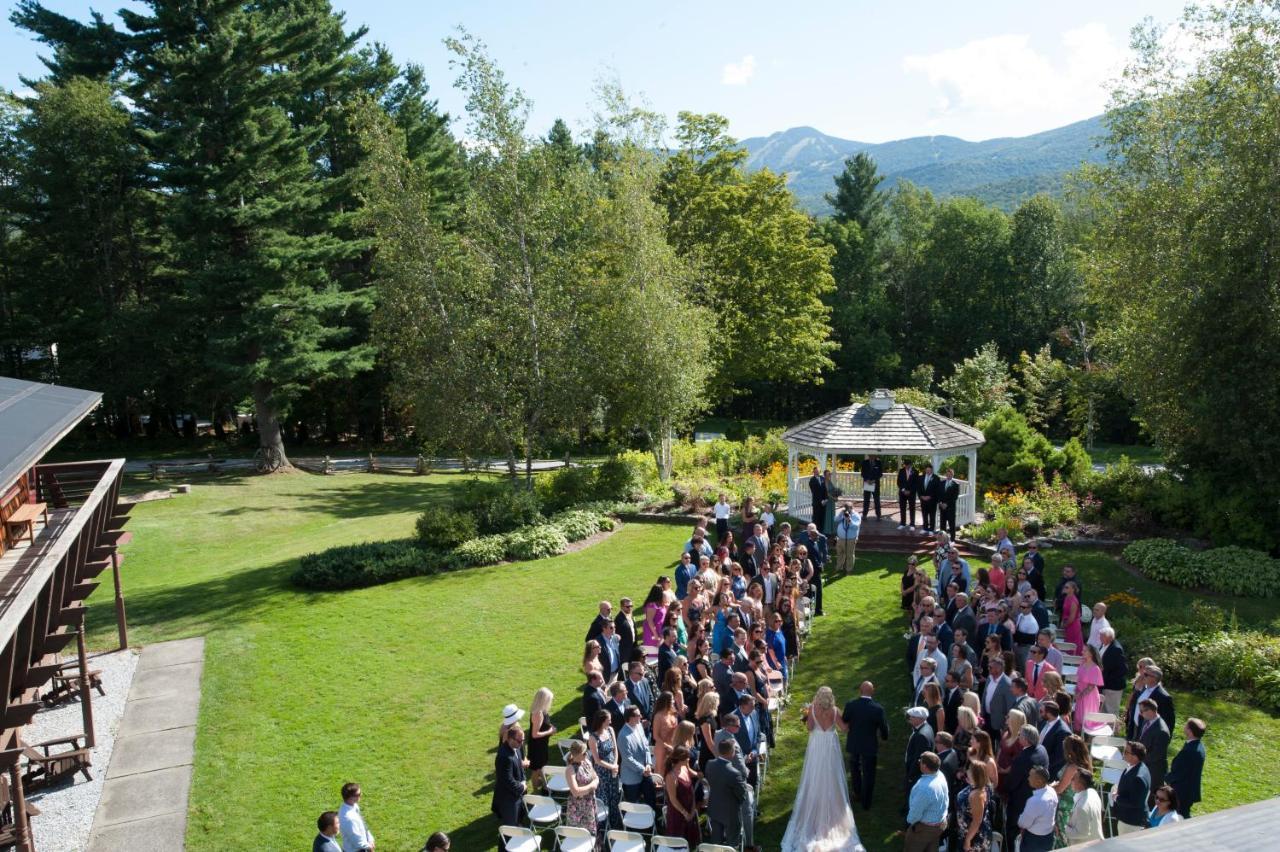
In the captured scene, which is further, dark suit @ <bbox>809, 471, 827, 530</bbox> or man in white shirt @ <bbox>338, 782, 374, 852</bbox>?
dark suit @ <bbox>809, 471, 827, 530</bbox>

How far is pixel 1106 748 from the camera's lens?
9836mm

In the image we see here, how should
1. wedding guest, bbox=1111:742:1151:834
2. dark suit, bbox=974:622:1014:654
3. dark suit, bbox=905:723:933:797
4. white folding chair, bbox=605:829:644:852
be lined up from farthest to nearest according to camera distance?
dark suit, bbox=974:622:1014:654 < dark suit, bbox=905:723:933:797 < white folding chair, bbox=605:829:644:852 < wedding guest, bbox=1111:742:1151:834

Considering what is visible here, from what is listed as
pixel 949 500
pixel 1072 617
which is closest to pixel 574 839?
pixel 1072 617

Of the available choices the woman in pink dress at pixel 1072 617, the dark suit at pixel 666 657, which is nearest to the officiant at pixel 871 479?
the woman in pink dress at pixel 1072 617

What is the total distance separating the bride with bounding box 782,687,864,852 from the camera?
28.1ft

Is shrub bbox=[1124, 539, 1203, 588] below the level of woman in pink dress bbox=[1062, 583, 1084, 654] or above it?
below

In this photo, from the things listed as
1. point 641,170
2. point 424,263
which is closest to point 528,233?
point 424,263

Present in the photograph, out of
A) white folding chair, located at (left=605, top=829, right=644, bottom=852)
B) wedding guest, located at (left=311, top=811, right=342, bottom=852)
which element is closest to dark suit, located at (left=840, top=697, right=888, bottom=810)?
white folding chair, located at (left=605, top=829, right=644, bottom=852)

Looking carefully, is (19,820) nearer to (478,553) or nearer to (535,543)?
(478,553)

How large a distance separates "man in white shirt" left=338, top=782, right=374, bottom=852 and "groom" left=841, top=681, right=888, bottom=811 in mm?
5177

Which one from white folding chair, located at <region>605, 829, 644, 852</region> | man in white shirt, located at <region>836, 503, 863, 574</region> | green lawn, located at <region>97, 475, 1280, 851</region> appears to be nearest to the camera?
white folding chair, located at <region>605, 829, 644, 852</region>

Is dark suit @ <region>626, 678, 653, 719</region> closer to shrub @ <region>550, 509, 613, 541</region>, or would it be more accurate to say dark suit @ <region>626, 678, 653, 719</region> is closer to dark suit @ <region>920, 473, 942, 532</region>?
shrub @ <region>550, 509, 613, 541</region>

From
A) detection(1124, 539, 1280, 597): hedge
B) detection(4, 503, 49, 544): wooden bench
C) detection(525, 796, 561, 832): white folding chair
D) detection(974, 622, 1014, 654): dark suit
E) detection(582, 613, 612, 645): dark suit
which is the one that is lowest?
detection(1124, 539, 1280, 597): hedge

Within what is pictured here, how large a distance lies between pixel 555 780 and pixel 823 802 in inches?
116
